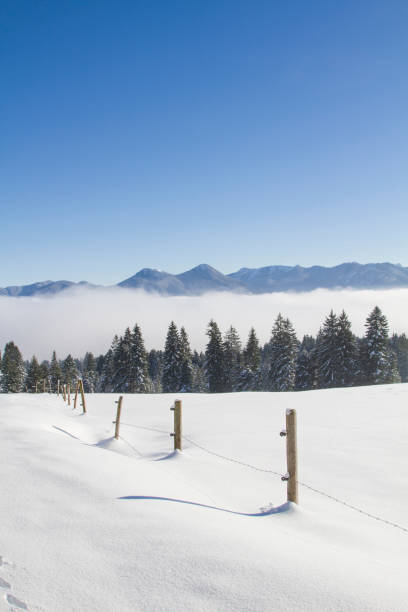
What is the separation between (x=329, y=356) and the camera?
46500 millimetres

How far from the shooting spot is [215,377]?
5322 cm

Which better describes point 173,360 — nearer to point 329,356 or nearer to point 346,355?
point 329,356

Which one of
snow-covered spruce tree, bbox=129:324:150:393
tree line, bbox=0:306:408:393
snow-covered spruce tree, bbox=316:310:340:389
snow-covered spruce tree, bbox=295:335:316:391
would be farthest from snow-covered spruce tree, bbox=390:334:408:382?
snow-covered spruce tree, bbox=129:324:150:393

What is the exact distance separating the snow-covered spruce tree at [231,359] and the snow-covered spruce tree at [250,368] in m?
1.13

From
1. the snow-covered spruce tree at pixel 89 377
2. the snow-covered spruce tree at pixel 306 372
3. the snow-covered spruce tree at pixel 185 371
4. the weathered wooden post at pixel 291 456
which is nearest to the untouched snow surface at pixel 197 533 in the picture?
the weathered wooden post at pixel 291 456

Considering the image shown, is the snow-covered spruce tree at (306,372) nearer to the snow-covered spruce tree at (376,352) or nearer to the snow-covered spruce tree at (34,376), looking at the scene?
the snow-covered spruce tree at (376,352)

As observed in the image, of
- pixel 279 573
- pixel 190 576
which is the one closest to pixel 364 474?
pixel 279 573

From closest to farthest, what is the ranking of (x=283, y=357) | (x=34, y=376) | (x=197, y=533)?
(x=197, y=533)
(x=283, y=357)
(x=34, y=376)

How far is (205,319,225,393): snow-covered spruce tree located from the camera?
53.0m

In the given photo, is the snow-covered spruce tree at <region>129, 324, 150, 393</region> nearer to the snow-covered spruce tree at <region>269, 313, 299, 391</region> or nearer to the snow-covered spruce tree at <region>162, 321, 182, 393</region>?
the snow-covered spruce tree at <region>162, 321, 182, 393</region>

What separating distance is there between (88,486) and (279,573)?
280 centimetres

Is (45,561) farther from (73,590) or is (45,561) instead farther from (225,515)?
(225,515)

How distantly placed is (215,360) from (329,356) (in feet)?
52.3

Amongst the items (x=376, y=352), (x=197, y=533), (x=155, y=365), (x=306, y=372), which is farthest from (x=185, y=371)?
(x=155, y=365)
